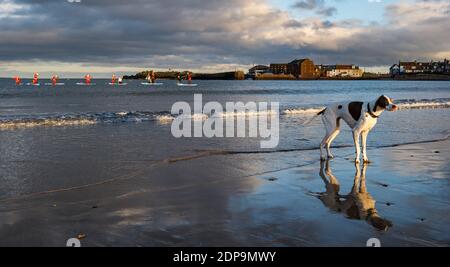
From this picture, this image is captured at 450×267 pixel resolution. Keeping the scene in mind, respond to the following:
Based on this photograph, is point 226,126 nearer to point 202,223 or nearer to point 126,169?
point 126,169

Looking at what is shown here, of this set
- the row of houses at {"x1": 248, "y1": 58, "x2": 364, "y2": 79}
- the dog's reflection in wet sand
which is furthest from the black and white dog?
the row of houses at {"x1": 248, "y1": 58, "x2": 364, "y2": 79}

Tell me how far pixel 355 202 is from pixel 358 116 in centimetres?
375

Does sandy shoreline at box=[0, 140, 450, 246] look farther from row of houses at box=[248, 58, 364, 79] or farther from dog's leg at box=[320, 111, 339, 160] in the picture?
row of houses at box=[248, 58, 364, 79]

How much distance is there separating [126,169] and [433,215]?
5.53 metres

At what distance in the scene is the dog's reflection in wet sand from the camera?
5652mm

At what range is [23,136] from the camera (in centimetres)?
1355

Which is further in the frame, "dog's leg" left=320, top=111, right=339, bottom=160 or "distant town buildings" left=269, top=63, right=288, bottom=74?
"distant town buildings" left=269, top=63, right=288, bottom=74

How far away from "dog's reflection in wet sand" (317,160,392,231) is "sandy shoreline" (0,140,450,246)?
0.05 feet

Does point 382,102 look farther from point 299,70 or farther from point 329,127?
point 299,70

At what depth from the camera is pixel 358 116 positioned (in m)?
9.86

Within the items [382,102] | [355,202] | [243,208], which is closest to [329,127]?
[382,102]

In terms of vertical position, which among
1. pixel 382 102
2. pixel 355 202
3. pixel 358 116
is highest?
pixel 382 102

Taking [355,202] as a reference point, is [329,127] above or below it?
above
